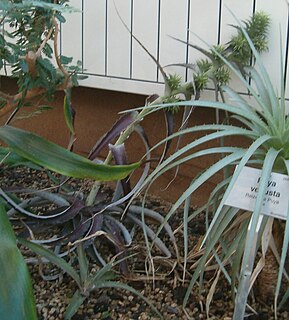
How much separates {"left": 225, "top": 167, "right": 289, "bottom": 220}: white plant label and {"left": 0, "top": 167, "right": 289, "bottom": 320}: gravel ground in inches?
13.3

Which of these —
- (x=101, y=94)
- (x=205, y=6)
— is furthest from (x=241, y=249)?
(x=101, y=94)

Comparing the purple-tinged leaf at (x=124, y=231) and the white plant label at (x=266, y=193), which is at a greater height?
the white plant label at (x=266, y=193)

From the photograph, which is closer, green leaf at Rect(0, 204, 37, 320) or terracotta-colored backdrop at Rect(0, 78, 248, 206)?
green leaf at Rect(0, 204, 37, 320)

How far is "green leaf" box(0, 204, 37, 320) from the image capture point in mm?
742

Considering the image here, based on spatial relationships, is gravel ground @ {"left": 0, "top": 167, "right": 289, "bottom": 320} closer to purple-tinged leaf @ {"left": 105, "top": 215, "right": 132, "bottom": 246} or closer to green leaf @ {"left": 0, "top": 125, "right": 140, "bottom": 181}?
purple-tinged leaf @ {"left": 105, "top": 215, "right": 132, "bottom": 246}

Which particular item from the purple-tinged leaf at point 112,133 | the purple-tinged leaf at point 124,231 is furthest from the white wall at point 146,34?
the purple-tinged leaf at point 124,231

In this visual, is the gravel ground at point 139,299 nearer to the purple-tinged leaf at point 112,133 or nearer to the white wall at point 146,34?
the purple-tinged leaf at point 112,133

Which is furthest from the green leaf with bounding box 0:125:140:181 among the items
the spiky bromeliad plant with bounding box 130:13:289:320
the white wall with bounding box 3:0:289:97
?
the white wall with bounding box 3:0:289:97

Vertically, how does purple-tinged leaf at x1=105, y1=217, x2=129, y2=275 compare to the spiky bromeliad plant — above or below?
below

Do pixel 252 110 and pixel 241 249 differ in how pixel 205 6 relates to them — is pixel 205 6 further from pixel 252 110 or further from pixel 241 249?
pixel 241 249

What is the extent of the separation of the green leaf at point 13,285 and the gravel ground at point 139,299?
0.30 m

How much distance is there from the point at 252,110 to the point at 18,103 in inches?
22.9

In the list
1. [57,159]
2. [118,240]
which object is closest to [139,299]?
[118,240]

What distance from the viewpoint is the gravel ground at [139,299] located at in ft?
3.52
